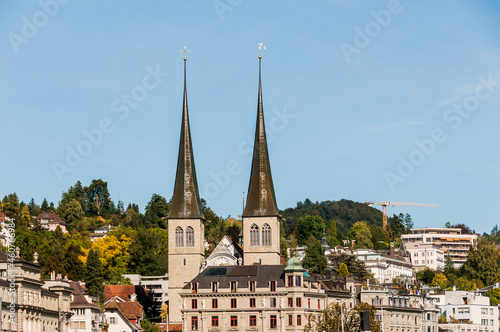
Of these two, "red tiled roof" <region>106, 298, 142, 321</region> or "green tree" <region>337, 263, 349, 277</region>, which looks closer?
"red tiled roof" <region>106, 298, 142, 321</region>

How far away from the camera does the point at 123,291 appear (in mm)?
147500

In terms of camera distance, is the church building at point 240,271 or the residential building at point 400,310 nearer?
the church building at point 240,271

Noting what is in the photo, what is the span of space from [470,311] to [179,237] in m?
54.8

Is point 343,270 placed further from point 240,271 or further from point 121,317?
point 121,317

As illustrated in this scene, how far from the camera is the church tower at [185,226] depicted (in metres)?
137

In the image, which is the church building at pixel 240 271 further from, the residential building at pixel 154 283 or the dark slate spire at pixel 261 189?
the residential building at pixel 154 283

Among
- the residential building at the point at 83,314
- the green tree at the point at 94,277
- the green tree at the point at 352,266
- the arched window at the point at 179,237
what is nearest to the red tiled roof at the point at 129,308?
the green tree at the point at 94,277

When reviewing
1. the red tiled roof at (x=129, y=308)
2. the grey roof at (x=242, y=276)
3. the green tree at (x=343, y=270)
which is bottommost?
the red tiled roof at (x=129, y=308)

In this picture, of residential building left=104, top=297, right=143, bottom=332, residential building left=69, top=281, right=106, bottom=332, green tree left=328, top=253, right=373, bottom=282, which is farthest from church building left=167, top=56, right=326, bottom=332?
green tree left=328, top=253, right=373, bottom=282

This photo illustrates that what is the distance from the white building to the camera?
542 ft

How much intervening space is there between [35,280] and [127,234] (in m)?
88.0

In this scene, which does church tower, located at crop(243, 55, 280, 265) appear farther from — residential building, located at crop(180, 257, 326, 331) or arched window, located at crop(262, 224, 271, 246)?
residential building, located at crop(180, 257, 326, 331)

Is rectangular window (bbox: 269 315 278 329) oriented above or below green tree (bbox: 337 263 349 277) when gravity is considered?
below

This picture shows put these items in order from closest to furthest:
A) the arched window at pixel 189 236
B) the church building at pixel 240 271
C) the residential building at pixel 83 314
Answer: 1. the residential building at pixel 83 314
2. the church building at pixel 240 271
3. the arched window at pixel 189 236
